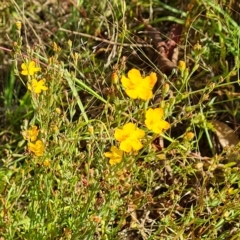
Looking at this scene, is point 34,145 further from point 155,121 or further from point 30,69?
point 155,121

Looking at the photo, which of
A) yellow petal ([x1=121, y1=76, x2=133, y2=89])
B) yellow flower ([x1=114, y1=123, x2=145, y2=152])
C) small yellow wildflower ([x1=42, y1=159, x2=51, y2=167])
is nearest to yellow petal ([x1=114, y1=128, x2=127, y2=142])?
yellow flower ([x1=114, y1=123, x2=145, y2=152])

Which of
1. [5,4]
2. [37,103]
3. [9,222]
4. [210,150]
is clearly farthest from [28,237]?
[5,4]

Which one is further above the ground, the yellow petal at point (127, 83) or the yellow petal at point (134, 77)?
the yellow petal at point (134, 77)

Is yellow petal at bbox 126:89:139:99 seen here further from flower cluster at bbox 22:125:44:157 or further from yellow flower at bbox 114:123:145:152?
flower cluster at bbox 22:125:44:157

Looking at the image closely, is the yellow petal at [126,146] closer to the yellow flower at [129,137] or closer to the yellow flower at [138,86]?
the yellow flower at [129,137]

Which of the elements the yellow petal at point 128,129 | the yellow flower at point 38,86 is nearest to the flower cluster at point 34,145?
the yellow flower at point 38,86

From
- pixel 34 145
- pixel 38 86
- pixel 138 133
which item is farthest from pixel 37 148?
pixel 138 133

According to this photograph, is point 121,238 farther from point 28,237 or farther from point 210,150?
point 210,150
